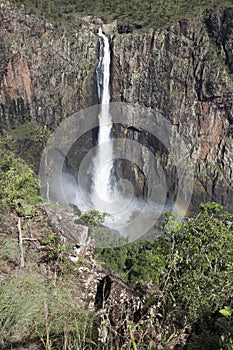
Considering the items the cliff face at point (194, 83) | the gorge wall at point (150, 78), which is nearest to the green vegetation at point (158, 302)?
the gorge wall at point (150, 78)

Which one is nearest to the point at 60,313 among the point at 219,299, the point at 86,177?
the point at 219,299

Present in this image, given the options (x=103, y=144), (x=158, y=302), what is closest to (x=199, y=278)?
(x=158, y=302)

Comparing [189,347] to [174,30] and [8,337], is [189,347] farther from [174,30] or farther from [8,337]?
[174,30]

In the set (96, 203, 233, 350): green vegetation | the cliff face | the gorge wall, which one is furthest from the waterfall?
(96, 203, 233, 350): green vegetation

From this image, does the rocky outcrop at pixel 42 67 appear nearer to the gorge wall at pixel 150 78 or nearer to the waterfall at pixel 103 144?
the gorge wall at pixel 150 78

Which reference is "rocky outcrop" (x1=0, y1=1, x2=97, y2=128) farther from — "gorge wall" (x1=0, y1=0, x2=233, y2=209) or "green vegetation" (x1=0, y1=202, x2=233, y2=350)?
"green vegetation" (x1=0, y1=202, x2=233, y2=350)
